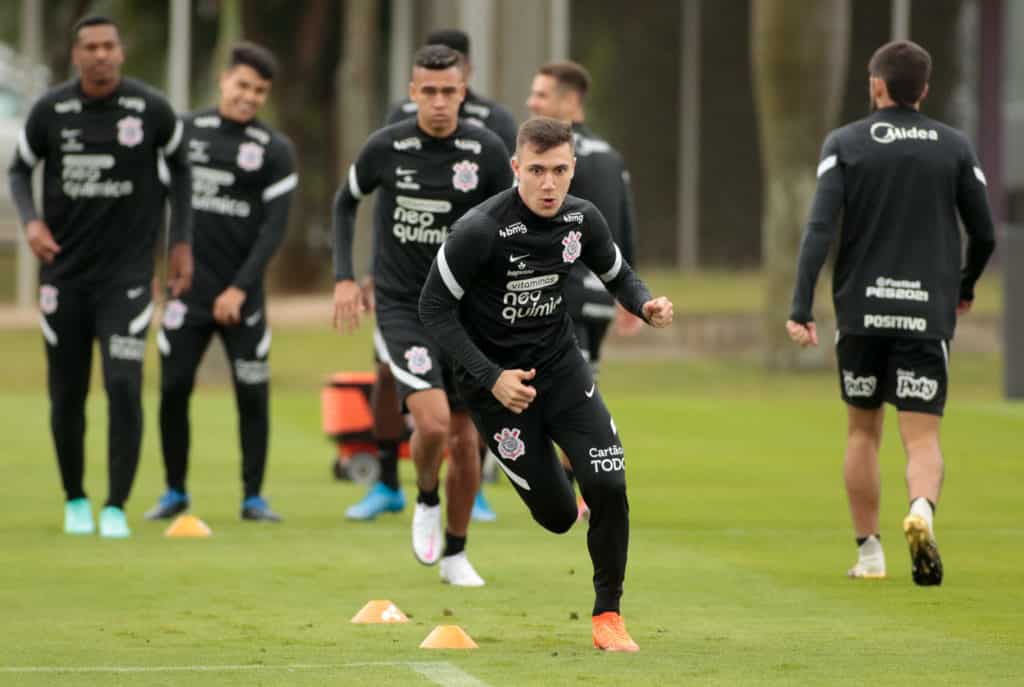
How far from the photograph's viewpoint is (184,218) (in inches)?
465

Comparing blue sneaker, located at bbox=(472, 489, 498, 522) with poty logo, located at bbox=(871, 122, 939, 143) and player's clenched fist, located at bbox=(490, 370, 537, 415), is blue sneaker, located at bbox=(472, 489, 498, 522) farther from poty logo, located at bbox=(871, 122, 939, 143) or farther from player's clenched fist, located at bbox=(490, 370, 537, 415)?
player's clenched fist, located at bbox=(490, 370, 537, 415)

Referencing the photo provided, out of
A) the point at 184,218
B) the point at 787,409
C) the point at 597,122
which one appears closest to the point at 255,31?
the point at 597,122

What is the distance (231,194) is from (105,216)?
103 centimetres

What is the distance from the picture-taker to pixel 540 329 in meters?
8.58

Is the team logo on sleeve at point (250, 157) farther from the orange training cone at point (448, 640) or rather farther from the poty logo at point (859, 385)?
the orange training cone at point (448, 640)

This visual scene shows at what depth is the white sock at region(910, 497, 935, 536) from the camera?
9539mm

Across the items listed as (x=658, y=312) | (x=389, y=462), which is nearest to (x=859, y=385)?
(x=658, y=312)

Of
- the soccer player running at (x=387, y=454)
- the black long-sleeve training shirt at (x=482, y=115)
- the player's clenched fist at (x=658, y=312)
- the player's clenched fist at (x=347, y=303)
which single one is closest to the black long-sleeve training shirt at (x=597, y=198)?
the soccer player running at (x=387, y=454)

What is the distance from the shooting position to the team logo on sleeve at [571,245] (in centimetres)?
846

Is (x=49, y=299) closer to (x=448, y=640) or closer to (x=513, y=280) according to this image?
(x=513, y=280)

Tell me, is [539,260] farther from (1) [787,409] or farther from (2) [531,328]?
(1) [787,409]

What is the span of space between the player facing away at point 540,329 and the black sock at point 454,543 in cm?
132

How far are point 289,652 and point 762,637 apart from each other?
1.72 meters

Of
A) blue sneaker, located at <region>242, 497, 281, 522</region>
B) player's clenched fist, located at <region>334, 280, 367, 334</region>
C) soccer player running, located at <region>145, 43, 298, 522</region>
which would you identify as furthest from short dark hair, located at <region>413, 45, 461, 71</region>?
blue sneaker, located at <region>242, 497, 281, 522</region>
